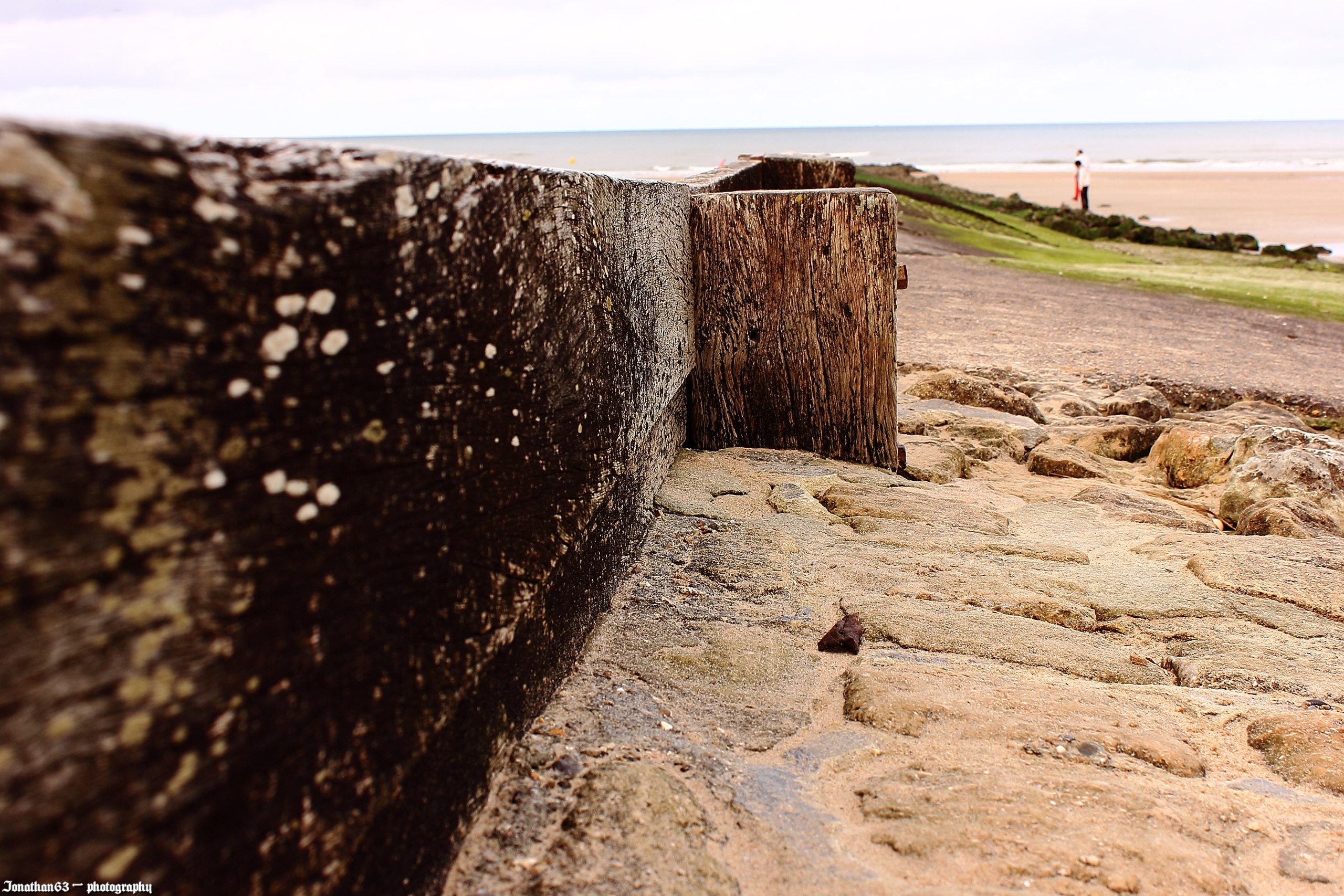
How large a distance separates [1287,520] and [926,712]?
2281mm

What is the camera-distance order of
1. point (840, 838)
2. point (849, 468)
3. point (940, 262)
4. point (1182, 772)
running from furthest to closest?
1. point (940, 262)
2. point (849, 468)
3. point (1182, 772)
4. point (840, 838)

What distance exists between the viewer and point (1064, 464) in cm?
381

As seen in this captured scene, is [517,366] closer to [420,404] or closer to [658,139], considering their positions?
[420,404]

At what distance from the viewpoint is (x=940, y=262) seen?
11.3 meters

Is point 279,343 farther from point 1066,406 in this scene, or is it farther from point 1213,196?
point 1213,196

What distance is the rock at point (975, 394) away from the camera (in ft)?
16.2

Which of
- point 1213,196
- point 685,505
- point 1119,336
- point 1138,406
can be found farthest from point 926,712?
point 1213,196

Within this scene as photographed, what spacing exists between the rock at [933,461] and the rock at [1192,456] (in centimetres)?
107

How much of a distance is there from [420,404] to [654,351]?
4.44ft

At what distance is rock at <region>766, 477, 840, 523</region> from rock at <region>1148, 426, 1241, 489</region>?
225 centimetres

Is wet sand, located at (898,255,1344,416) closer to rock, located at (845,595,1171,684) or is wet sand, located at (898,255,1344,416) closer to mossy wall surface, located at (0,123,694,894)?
rock, located at (845,595,1171,684)

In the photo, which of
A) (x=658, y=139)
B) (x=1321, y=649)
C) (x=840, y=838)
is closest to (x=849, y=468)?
(x=1321, y=649)

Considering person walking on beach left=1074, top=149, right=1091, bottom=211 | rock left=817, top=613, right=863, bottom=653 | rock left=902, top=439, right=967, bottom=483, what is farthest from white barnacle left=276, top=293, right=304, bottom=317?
person walking on beach left=1074, top=149, right=1091, bottom=211

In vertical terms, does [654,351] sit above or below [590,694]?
above
